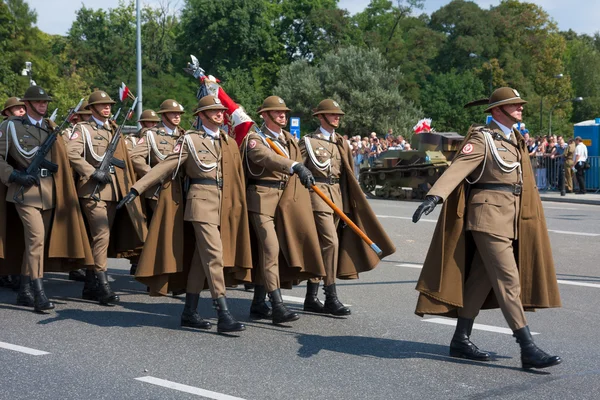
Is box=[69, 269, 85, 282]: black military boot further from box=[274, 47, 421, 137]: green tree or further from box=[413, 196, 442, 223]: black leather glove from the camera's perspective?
box=[274, 47, 421, 137]: green tree

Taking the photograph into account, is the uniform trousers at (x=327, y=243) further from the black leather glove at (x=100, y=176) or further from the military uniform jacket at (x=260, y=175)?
the black leather glove at (x=100, y=176)

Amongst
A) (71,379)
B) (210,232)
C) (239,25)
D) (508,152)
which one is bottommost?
(71,379)

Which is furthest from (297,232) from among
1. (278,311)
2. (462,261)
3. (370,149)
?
(370,149)

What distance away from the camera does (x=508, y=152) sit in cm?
707

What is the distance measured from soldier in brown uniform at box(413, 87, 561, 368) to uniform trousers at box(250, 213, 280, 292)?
1.78 metres

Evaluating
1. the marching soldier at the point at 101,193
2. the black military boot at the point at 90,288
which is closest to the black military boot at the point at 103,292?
the marching soldier at the point at 101,193

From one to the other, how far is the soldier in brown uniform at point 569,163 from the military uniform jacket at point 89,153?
19.4 m

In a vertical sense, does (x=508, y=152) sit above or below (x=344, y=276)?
above

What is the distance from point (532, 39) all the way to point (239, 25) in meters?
23.0

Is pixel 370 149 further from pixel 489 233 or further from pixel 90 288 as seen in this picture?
pixel 489 233

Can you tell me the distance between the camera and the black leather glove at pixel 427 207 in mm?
6562

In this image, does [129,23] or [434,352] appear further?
[129,23]

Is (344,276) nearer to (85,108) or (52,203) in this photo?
(52,203)

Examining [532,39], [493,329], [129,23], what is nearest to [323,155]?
[493,329]
